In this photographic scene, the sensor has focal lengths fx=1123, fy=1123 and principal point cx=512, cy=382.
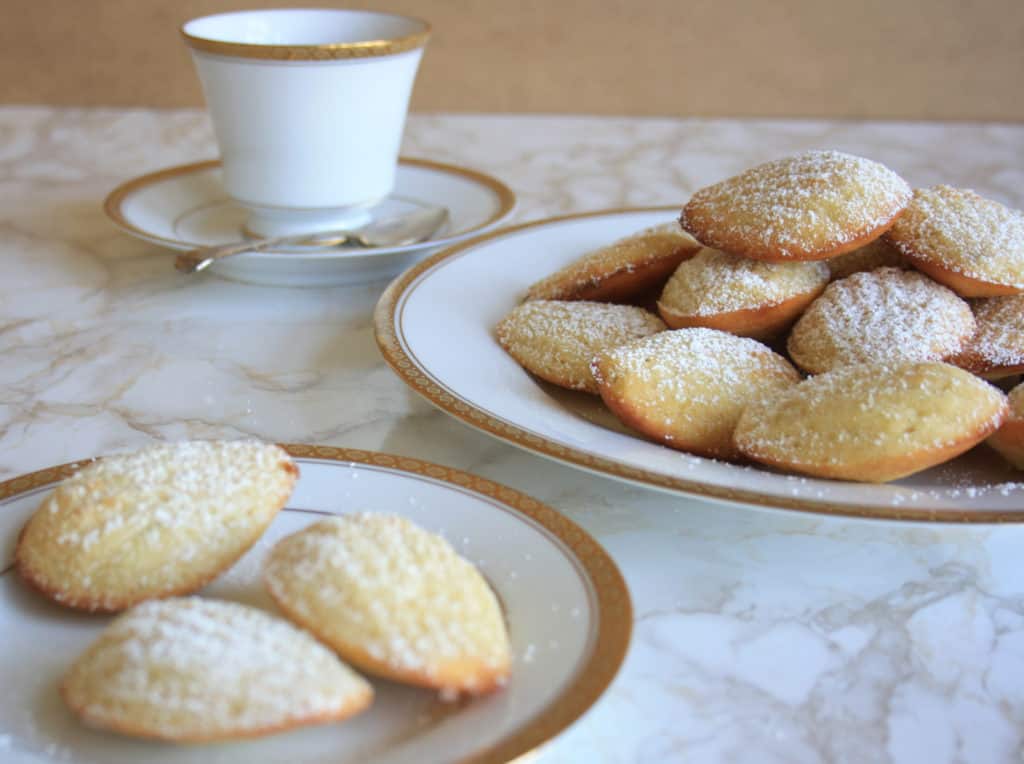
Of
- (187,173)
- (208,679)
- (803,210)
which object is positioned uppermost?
(803,210)

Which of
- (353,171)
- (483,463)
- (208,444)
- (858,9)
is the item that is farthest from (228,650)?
(858,9)

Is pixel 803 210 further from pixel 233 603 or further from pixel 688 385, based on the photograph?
pixel 233 603

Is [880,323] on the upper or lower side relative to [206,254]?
upper

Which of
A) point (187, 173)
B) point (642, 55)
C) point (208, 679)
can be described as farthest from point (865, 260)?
point (642, 55)

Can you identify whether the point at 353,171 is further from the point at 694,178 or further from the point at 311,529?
the point at 311,529

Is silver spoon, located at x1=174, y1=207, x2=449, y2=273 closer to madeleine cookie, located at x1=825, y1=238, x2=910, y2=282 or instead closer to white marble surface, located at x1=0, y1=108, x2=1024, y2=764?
white marble surface, located at x1=0, y1=108, x2=1024, y2=764

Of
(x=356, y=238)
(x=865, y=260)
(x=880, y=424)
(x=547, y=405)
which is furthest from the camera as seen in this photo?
(x=356, y=238)
